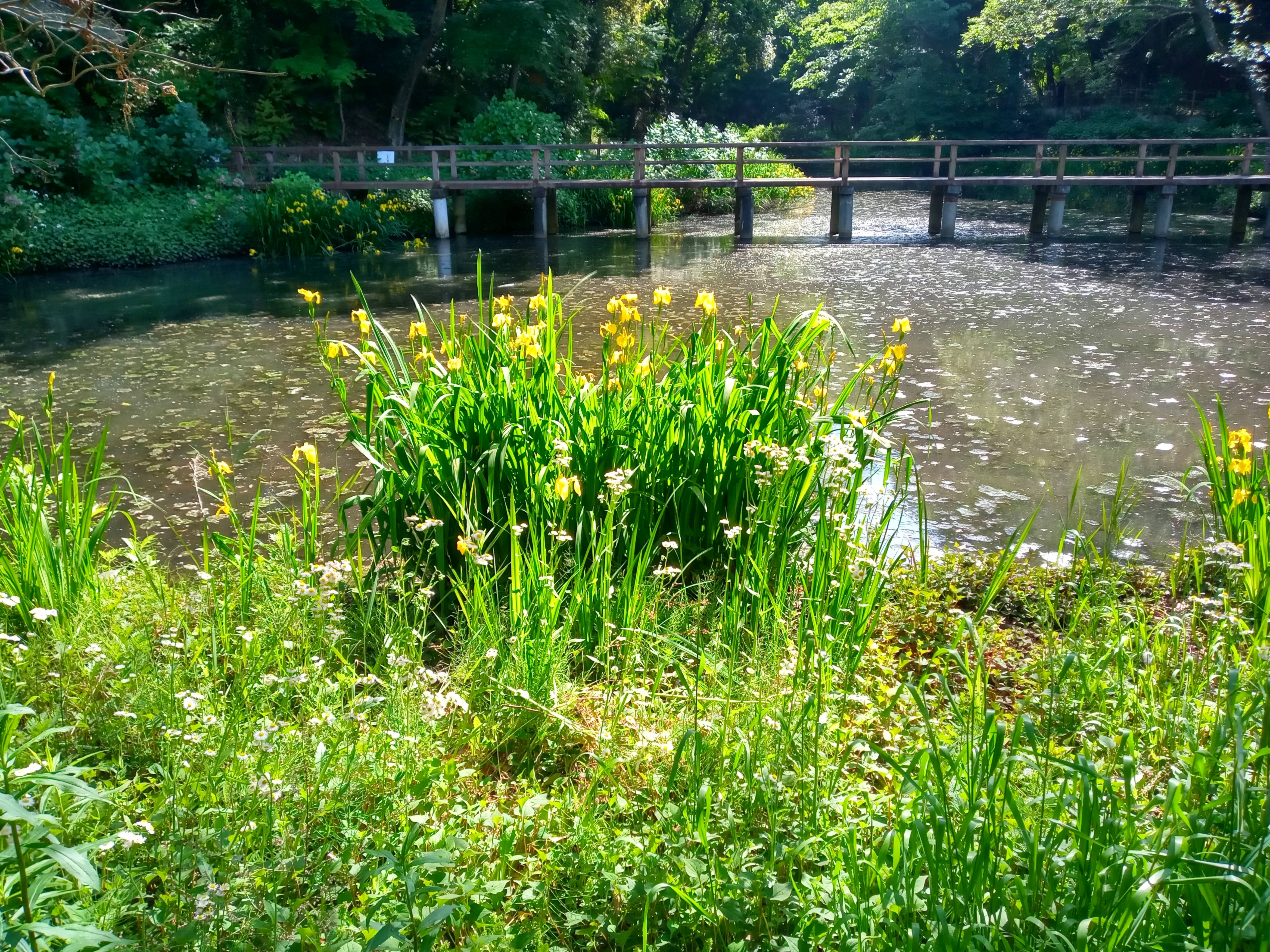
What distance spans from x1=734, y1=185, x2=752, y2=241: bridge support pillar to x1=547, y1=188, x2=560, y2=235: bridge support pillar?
11.9ft

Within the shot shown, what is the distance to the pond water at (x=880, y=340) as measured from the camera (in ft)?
18.2

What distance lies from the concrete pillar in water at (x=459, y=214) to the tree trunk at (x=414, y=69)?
430 cm

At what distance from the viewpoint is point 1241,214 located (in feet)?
55.8

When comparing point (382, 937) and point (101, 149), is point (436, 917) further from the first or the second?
point (101, 149)

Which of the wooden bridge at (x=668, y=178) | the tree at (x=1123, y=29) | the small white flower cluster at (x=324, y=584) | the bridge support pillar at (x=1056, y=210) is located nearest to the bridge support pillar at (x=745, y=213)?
the wooden bridge at (x=668, y=178)

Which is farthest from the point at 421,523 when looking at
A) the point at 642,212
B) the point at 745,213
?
the point at 745,213

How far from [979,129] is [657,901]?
123 feet

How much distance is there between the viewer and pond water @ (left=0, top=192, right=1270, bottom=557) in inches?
218

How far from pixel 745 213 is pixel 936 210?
369 centimetres

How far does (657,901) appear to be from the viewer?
1856 millimetres

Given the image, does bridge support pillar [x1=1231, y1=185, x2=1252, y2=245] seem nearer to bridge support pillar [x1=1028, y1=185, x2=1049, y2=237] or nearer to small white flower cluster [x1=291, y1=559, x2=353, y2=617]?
bridge support pillar [x1=1028, y1=185, x2=1049, y2=237]

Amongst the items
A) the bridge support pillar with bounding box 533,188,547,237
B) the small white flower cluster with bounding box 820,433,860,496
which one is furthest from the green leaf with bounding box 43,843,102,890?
the bridge support pillar with bounding box 533,188,547,237

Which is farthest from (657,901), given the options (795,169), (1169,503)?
(795,169)

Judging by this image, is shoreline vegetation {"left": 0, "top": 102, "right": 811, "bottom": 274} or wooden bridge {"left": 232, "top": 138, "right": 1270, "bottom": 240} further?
wooden bridge {"left": 232, "top": 138, "right": 1270, "bottom": 240}
